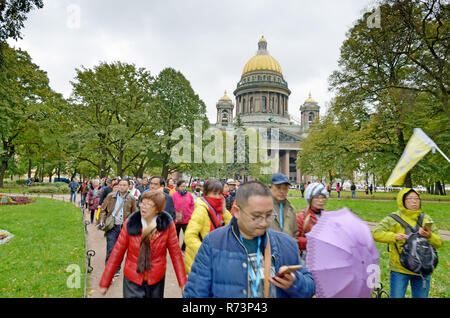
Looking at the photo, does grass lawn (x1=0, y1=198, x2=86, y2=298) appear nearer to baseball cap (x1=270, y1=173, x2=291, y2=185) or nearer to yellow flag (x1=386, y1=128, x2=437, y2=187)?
baseball cap (x1=270, y1=173, x2=291, y2=185)

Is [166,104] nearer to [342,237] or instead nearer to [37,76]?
[37,76]

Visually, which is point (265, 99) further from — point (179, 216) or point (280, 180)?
point (280, 180)

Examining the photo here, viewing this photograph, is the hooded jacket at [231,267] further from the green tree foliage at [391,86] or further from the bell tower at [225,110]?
the bell tower at [225,110]

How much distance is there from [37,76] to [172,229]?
34.9 meters

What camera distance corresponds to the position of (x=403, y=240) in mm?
3395

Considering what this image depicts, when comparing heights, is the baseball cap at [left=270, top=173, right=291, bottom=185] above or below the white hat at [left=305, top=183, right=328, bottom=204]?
above

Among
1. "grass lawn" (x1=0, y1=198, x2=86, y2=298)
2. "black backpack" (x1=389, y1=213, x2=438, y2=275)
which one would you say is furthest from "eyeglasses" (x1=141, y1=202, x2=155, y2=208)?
"black backpack" (x1=389, y1=213, x2=438, y2=275)

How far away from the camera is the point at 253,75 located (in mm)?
93250

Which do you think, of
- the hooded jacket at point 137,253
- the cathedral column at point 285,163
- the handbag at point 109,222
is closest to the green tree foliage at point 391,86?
the handbag at point 109,222

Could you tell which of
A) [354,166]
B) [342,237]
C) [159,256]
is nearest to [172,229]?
[159,256]

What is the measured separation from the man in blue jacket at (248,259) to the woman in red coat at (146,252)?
129cm

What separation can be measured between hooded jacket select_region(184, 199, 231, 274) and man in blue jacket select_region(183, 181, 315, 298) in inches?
57.0

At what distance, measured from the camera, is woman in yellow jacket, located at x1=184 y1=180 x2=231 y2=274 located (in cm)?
373

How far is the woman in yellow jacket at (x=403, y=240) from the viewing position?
11.2 feet
